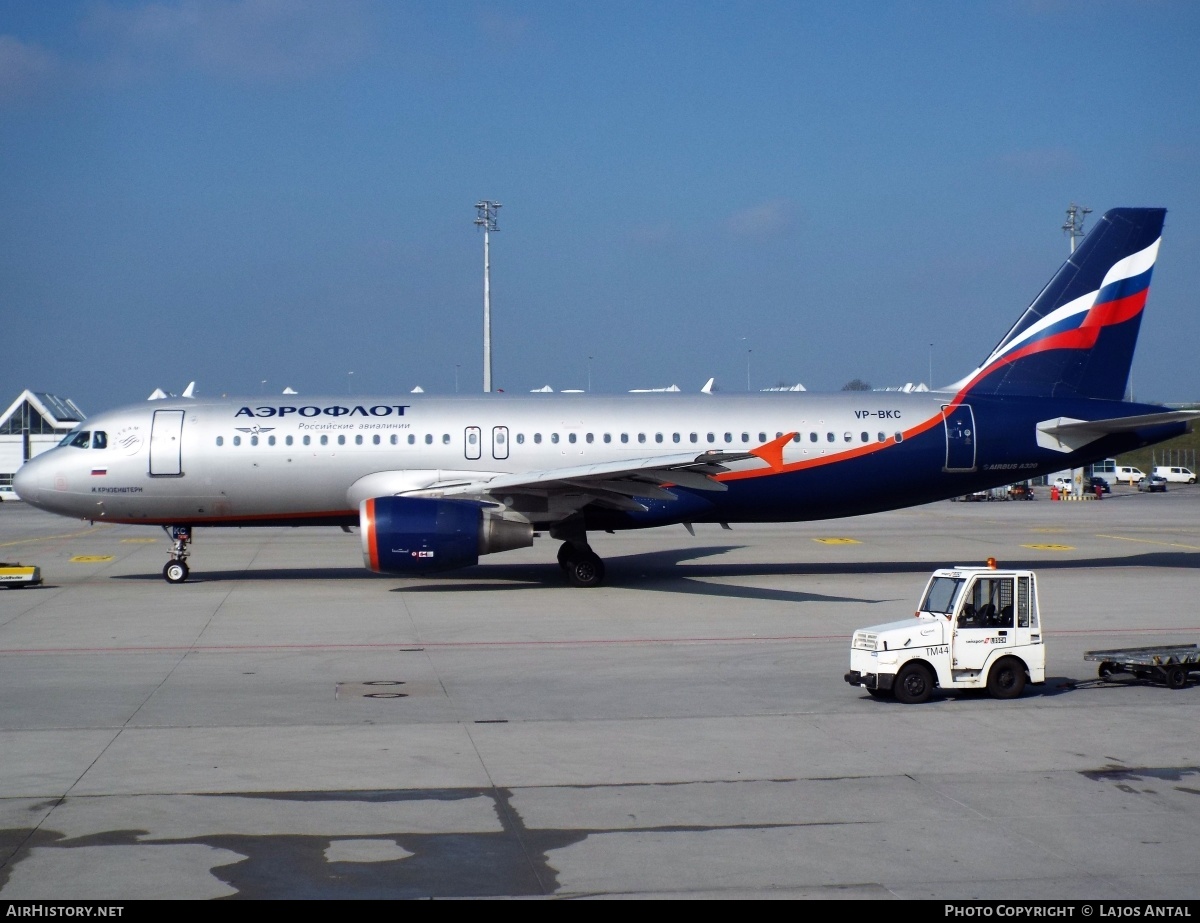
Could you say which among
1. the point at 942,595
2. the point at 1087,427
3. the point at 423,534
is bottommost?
the point at 942,595

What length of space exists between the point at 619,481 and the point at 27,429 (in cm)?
7106

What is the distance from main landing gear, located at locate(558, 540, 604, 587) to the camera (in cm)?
2611

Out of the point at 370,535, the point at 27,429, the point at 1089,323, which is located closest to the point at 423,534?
the point at 370,535

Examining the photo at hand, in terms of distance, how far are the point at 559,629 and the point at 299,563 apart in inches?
525

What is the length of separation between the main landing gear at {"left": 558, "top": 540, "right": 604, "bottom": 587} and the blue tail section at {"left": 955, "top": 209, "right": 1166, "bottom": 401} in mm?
9555

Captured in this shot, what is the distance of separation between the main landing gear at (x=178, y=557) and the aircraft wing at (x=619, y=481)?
5.72 m

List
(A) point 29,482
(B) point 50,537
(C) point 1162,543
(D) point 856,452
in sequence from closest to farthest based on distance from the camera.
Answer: (A) point 29,482 → (D) point 856,452 → (C) point 1162,543 → (B) point 50,537

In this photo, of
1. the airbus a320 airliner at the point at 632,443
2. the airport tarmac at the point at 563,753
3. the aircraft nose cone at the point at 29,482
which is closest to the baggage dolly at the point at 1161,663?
the airport tarmac at the point at 563,753

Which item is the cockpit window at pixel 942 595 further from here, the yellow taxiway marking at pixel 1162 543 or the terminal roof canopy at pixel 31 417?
the terminal roof canopy at pixel 31 417

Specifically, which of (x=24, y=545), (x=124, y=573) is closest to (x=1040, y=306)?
(x=124, y=573)

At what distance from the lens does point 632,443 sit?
89.7ft

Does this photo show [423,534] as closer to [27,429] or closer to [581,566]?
[581,566]

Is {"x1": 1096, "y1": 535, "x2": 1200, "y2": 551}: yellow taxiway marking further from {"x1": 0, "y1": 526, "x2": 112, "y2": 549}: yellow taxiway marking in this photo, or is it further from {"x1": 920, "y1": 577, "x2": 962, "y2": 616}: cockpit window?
{"x1": 0, "y1": 526, "x2": 112, "y2": 549}: yellow taxiway marking

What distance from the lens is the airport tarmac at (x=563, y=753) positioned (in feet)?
28.1
